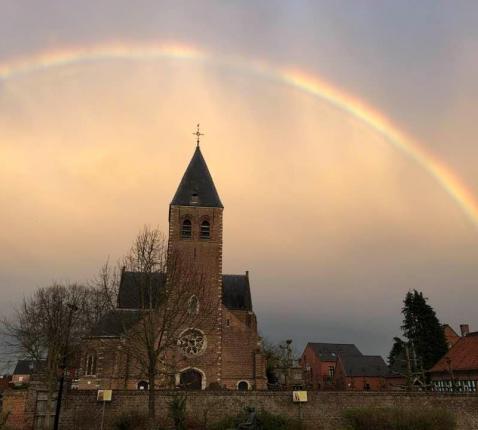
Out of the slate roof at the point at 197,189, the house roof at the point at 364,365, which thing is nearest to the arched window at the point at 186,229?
the slate roof at the point at 197,189

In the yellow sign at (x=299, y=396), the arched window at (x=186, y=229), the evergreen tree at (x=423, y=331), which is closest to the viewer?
the yellow sign at (x=299, y=396)

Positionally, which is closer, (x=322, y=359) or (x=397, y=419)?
(x=397, y=419)

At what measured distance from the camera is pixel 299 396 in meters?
26.0

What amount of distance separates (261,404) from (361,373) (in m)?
48.4

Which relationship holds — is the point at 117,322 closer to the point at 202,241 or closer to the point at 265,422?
the point at 265,422

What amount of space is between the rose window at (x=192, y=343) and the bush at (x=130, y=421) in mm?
12915

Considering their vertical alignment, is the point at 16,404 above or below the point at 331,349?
below

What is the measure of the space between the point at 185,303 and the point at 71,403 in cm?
763

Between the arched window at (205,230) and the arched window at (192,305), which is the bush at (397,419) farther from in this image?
the arched window at (205,230)

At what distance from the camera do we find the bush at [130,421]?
2367cm

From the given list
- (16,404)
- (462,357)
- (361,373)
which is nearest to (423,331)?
(462,357)

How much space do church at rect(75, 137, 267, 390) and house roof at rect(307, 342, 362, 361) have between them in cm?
4163

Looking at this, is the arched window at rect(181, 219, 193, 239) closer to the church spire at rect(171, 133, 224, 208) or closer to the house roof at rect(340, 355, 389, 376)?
the church spire at rect(171, 133, 224, 208)

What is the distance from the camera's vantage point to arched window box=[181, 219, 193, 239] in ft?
138
